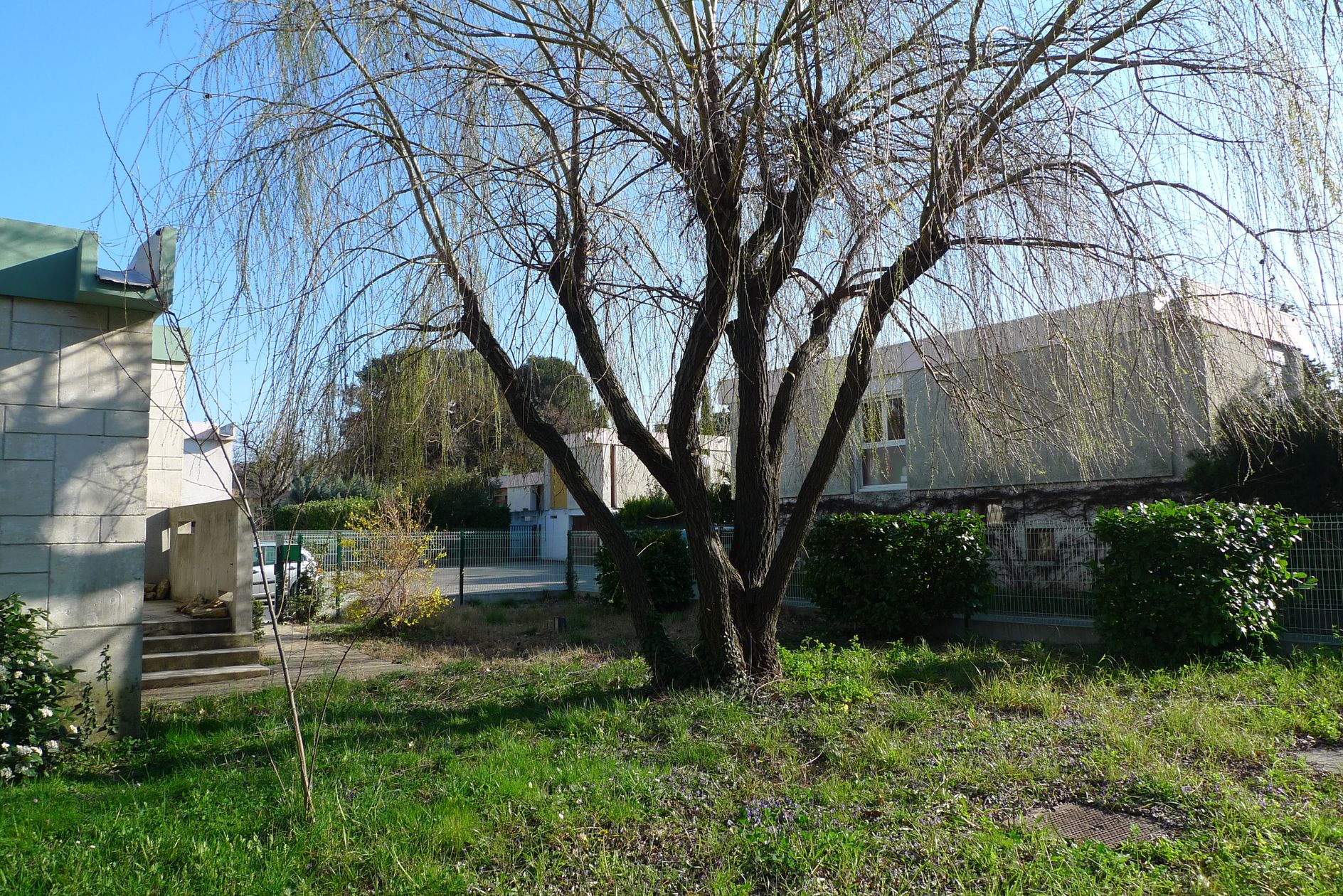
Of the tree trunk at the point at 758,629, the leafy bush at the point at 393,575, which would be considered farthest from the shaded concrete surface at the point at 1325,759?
the leafy bush at the point at 393,575

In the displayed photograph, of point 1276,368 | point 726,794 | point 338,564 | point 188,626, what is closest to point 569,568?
point 338,564

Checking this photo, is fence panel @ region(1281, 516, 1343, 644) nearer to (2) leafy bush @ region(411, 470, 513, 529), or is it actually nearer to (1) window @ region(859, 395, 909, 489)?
(1) window @ region(859, 395, 909, 489)

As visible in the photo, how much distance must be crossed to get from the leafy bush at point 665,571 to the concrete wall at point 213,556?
628 cm

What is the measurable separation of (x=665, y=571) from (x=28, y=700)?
9848 mm

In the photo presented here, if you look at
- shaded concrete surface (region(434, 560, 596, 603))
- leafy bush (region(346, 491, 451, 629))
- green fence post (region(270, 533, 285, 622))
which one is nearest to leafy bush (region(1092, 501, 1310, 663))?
leafy bush (region(346, 491, 451, 629))

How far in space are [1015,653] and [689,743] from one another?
4.70 m

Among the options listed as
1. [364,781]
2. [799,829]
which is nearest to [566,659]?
[364,781]

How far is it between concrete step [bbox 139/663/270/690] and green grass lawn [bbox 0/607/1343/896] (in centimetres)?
139

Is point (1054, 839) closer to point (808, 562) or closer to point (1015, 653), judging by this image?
point (1015, 653)

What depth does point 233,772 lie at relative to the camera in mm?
4980

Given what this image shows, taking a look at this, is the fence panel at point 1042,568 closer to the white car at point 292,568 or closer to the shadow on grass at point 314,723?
the shadow on grass at point 314,723

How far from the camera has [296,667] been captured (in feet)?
31.4

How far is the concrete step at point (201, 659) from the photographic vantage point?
27.1 feet

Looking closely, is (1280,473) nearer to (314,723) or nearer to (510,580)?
(314,723)
